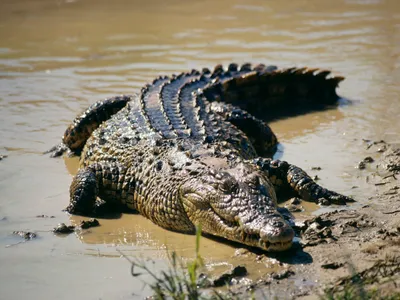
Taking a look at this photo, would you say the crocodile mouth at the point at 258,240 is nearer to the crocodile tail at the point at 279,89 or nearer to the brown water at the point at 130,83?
the brown water at the point at 130,83

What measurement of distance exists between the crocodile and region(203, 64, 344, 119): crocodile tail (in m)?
0.03

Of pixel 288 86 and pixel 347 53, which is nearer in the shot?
pixel 288 86

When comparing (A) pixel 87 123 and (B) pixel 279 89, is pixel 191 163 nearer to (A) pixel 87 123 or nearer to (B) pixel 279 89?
(A) pixel 87 123

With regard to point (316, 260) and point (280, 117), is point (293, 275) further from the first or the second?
point (280, 117)

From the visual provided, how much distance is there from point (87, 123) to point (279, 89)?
2719mm

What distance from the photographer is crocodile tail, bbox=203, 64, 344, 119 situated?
8.99m

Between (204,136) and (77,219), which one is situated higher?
(204,136)

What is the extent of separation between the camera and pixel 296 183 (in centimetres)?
619

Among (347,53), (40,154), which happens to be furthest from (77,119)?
(347,53)

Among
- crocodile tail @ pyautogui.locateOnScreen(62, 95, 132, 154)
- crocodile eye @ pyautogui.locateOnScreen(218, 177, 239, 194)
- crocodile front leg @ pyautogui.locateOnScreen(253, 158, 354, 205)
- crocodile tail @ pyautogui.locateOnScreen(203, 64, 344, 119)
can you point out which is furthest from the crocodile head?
crocodile tail @ pyautogui.locateOnScreen(203, 64, 344, 119)

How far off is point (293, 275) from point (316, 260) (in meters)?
0.27

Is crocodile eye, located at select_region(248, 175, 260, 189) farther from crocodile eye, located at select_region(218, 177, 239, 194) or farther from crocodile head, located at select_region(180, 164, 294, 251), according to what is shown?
crocodile eye, located at select_region(218, 177, 239, 194)

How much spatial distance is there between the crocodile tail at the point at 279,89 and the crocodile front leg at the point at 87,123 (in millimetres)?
1441

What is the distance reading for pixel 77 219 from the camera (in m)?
6.01
